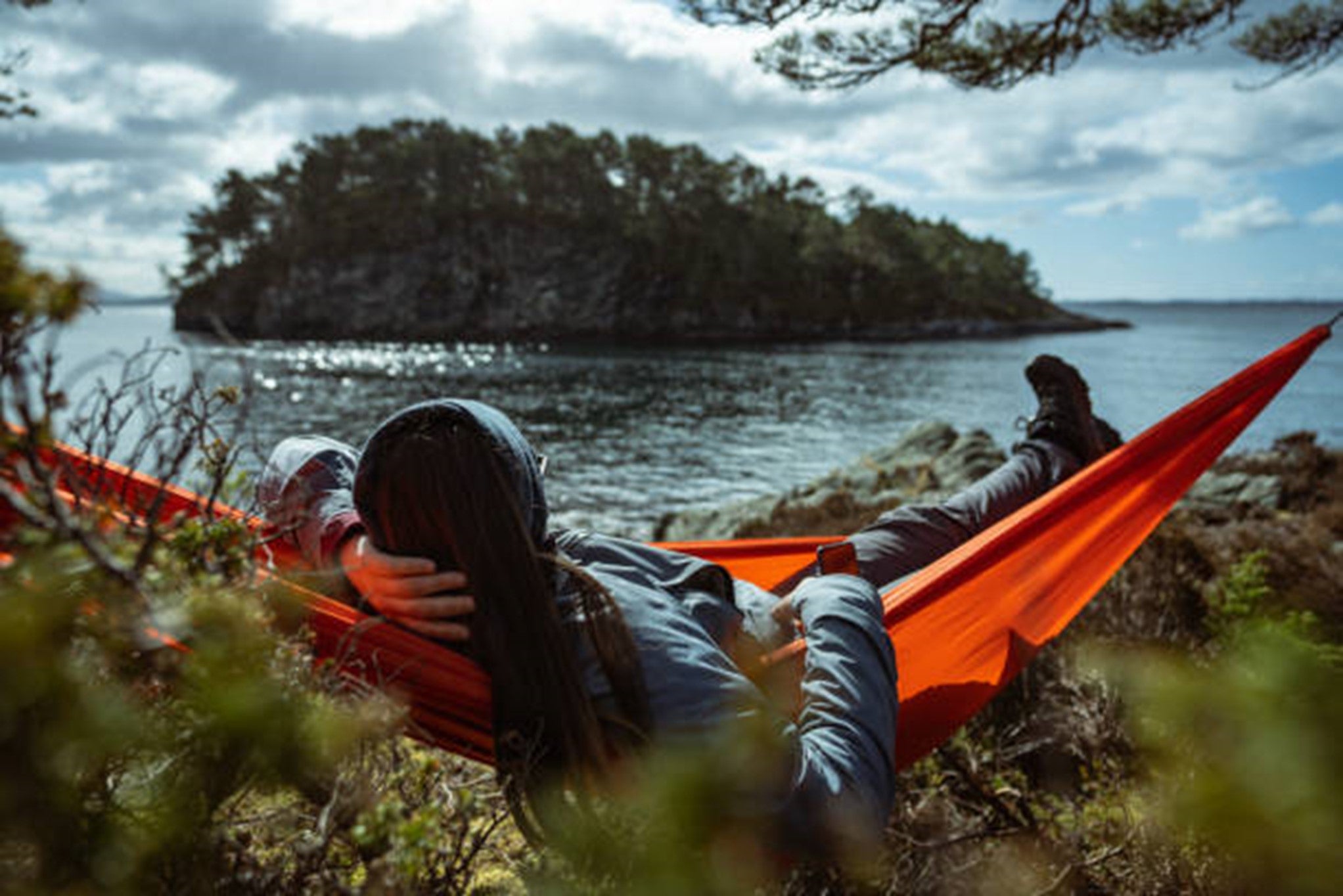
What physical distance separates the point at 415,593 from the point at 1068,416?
2230 millimetres

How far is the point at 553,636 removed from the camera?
1200 millimetres

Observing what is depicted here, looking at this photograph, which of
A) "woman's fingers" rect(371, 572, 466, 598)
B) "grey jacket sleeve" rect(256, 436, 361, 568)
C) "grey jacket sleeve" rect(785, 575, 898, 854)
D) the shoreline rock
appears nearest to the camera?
Result: "grey jacket sleeve" rect(785, 575, 898, 854)

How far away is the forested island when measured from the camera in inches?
1940

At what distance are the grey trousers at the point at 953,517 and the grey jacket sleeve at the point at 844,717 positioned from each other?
28.2 inches

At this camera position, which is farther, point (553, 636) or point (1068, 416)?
point (1068, 416)

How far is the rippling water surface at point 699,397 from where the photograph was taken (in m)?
11.3

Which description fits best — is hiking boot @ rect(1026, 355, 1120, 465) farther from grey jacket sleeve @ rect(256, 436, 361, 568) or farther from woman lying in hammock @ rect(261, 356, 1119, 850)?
grey jacket sleeve @ rect(256, 436, 361, 568)

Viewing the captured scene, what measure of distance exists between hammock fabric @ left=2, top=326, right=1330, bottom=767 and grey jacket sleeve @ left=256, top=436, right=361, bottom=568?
0.37 feet

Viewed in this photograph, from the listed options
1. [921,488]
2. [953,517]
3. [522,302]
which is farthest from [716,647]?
[522,302]

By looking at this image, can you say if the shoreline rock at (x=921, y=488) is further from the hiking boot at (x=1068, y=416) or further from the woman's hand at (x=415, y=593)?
the woman's hand at (x=415, y=593)

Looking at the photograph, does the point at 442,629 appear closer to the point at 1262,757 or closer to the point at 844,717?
the point at 844,717

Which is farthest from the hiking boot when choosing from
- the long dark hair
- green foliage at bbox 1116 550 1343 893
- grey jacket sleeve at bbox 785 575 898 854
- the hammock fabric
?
green foliage at bbox 1116 550 1343 893

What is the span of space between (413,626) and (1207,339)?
54055 mm

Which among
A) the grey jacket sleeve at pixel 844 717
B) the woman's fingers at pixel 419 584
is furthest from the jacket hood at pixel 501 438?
the grey jacket sleeve at pixel 844 717
